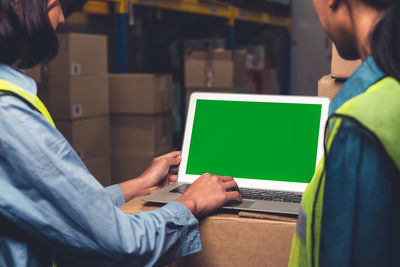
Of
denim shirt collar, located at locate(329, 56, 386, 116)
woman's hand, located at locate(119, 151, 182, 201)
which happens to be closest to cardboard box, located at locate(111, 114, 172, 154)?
woman's hand, located at locate(119, 151, 182, 201)

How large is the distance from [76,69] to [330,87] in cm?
169

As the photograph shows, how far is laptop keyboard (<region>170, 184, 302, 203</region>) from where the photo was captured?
926mm

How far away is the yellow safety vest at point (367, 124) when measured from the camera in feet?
1.54

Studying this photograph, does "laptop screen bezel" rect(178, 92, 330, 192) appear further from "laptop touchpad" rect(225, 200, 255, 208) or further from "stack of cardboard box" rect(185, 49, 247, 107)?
"stack of cardboard box" rect(185, 49, 247, 107)

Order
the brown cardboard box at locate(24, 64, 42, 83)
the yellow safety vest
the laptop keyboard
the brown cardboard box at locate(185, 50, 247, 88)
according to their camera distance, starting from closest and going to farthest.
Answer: the yellow safety vest
the laptop keyboard
the brown cardboard box at locate(24, 64, 42, 83)
the brown cardboard box at locate(185, 50, 247, 88)

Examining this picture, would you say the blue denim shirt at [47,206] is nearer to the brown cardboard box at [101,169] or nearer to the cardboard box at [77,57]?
the cardboard box at [77,57]

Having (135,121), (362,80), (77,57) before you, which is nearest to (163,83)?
(135,121)

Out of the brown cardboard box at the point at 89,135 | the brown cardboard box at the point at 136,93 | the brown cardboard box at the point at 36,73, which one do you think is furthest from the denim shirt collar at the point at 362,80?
the brown cardboard box at the point at 136,93

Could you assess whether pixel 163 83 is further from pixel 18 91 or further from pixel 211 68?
pixel 18 91

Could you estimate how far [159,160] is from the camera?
1.10 metres

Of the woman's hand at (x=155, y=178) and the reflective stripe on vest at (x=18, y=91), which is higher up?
the reflective stripe on vest at (x=18, y=91)

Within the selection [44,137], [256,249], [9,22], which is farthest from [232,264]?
[9,22]

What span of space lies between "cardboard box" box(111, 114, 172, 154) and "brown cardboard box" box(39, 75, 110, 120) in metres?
0.23

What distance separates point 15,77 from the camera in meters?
0.71
